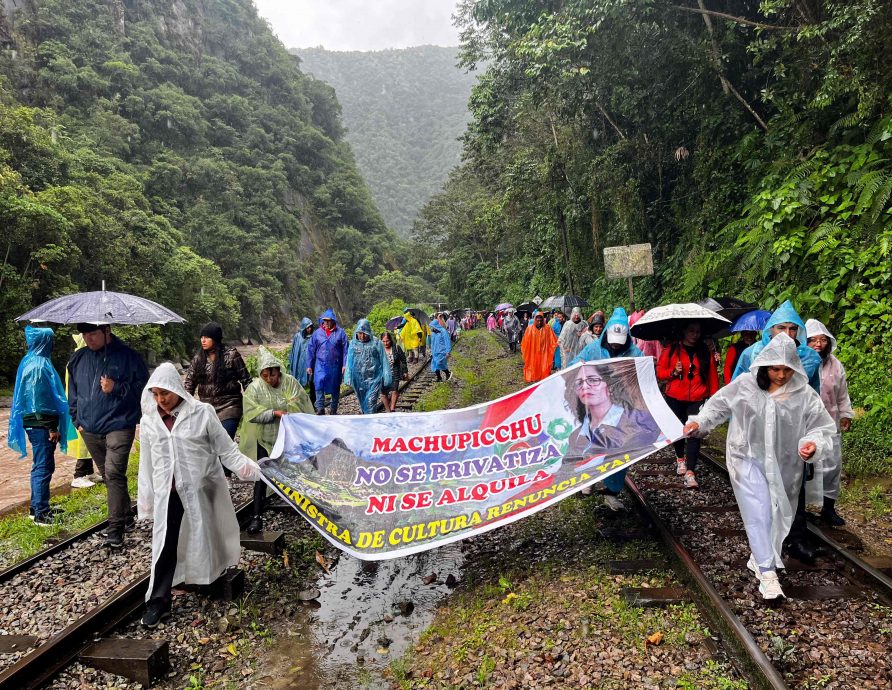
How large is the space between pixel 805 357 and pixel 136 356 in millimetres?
5964

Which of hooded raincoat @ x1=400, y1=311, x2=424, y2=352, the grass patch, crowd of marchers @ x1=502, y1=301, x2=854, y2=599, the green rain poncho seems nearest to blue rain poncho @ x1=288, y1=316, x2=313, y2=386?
the grass patch

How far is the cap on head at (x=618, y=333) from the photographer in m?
5.47

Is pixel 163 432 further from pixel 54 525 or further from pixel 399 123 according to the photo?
pixel 399 123

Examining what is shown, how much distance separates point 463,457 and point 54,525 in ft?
14.8

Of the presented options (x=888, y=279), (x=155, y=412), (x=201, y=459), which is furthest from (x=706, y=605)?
(x=888, y=279)

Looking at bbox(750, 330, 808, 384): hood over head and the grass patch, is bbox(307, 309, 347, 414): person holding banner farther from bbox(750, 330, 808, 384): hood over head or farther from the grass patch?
bbox(750, 330, 808, 384): hood over head

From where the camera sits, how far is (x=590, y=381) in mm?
5039

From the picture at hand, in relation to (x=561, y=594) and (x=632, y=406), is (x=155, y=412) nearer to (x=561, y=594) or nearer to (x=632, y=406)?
(x=561, y=594)

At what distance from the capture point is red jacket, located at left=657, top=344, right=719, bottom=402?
587 centimetres

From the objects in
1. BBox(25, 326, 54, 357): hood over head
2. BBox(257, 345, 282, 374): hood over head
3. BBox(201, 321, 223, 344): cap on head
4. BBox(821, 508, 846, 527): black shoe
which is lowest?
BBox(821, 508, 846, 527): black shoe

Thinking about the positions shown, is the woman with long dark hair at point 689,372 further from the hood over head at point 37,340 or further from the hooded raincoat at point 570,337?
the hood over head at point 37,340

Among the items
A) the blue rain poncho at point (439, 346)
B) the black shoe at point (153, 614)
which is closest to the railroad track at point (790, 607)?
the black shoe at point (153, 614)

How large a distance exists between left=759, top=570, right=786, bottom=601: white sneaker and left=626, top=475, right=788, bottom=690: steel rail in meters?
0.28

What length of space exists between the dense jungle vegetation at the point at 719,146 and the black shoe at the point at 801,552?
124 inches
